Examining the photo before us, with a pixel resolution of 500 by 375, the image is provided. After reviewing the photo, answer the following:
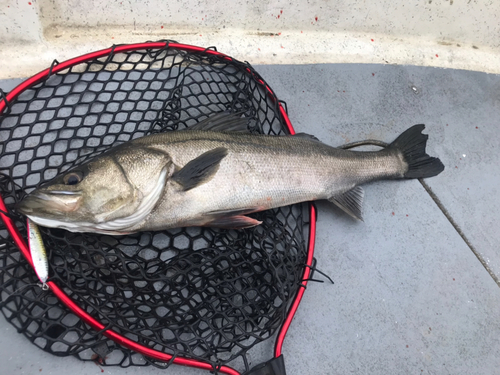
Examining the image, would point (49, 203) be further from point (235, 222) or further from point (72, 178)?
point (235, 222)

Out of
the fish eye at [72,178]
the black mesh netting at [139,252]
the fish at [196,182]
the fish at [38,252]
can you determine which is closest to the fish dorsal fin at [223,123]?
the fish at [196,182]

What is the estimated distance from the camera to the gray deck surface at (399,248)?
70.8 inches

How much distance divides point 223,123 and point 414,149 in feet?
4.03

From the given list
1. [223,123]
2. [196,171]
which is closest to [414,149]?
[223,123]

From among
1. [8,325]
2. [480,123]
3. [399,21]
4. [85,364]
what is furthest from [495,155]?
[8,325]

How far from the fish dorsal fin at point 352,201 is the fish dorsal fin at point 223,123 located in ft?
2.13

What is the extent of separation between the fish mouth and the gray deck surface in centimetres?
56

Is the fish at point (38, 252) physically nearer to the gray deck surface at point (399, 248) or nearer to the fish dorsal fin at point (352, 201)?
the gray deck surface at point (399, 248)

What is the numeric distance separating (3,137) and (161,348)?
1285 mm

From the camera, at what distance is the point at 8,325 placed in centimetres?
146

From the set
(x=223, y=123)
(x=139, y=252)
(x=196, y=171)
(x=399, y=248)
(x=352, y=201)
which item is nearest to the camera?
(x=196, y=171)

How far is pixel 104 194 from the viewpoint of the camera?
1.41 meters

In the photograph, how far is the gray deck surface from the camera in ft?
5.90

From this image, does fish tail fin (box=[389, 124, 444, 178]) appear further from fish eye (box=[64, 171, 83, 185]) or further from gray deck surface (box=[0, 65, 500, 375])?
fish eye (box=[64, 171, 83, 185])
